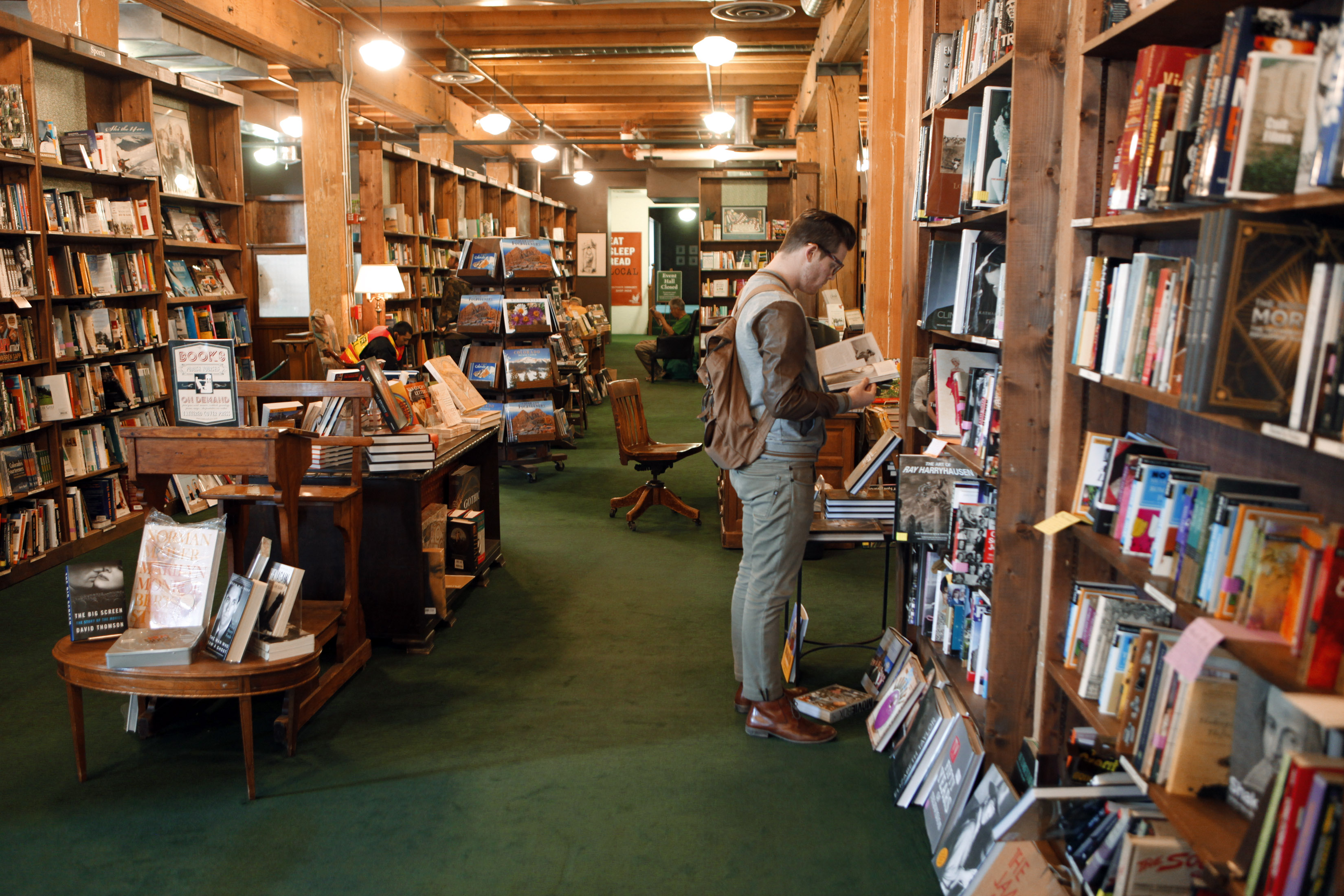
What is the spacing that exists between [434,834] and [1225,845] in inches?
78.7

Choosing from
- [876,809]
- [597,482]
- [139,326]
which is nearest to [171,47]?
[139,326]

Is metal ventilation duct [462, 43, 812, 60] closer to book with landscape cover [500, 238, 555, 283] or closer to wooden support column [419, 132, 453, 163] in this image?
wooden support column [419, 132, 453, 163]

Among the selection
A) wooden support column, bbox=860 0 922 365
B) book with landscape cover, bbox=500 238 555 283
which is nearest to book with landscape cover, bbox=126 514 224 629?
wooden support column, bbox=860 0 922 365

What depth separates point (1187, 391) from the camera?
1515mm

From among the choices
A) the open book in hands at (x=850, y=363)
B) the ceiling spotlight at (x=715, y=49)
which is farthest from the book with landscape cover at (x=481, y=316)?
the open book in hands at (x=850, y=363)

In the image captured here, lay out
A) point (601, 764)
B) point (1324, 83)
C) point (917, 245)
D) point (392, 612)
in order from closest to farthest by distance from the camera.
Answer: point (1324, 83) < point (601, 764) < point (917, 245) < point (392, 612)

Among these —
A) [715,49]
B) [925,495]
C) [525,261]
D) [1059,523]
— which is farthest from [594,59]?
[1059,523]

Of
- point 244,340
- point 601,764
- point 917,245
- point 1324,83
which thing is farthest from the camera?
point 244,340

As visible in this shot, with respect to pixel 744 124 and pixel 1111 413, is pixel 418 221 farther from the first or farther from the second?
pixel 1111 413

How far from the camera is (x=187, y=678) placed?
9.14 feet

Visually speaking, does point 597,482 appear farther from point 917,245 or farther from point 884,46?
point 917,245

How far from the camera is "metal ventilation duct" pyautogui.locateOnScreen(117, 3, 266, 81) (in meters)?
8.42

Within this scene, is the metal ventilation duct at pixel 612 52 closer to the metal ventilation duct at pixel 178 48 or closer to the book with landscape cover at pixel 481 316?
the metal ventilation duct at pixel 178 48

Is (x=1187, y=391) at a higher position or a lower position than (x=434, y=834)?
higher
